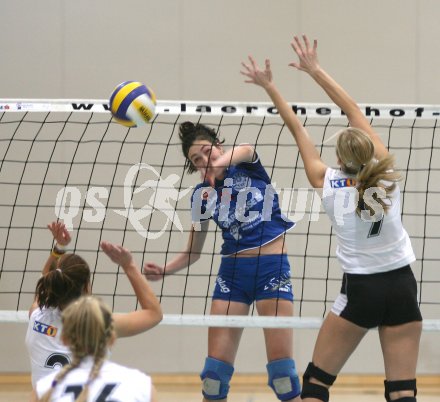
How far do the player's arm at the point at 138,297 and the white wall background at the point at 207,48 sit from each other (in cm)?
409

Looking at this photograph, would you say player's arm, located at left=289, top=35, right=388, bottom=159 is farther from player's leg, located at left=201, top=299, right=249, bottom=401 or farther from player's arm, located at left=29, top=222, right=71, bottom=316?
player's arm, located at left=29, top=222, right=71, bottom=316

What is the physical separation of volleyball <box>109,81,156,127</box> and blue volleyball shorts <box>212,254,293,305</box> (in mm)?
983

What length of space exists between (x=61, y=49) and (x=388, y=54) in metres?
2.98

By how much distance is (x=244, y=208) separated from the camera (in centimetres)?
476

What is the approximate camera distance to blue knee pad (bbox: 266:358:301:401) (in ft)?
15.2

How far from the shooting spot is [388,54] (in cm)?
750

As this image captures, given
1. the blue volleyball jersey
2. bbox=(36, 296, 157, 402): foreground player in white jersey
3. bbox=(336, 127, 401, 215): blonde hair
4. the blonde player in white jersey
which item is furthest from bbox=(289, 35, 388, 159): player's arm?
bbox=(36, 296, 157, 402): foreground player in white jersey

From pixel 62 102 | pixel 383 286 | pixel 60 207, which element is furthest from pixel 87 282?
pixel 60 207

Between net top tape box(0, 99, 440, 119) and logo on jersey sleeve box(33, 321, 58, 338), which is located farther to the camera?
net top tape box(0, 99, 440, 119)

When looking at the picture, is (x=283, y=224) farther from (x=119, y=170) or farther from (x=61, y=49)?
(x=61, y=49)

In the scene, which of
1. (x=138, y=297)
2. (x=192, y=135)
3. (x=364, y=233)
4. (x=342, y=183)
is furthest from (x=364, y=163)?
(x=192, y=135)

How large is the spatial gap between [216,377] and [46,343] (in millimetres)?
1332

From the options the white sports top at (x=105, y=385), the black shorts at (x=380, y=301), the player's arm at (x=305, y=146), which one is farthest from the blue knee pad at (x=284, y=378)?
the white sports top at (x=105, y=385)

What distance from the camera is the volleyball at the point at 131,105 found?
4.77 m
